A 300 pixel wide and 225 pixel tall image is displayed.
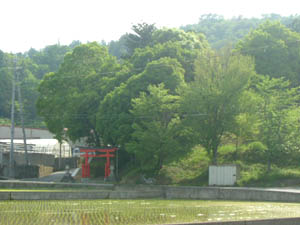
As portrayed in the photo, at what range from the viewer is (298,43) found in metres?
51.3

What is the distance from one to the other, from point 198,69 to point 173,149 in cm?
653

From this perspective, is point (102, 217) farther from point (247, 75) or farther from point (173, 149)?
point (247, 75)

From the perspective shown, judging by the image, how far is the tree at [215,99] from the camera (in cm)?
3481

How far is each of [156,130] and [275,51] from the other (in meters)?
20.3

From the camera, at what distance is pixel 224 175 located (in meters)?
32.5

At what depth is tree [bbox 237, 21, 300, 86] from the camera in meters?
48.8

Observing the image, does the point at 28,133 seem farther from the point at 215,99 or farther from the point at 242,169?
the point at 242,169

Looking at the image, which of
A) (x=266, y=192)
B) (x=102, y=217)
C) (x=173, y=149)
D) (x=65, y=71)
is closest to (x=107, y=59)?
(x=65, y=71)

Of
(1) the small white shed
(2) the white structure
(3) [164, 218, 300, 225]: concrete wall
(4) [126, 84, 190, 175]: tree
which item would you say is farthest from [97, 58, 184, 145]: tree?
(3) [164, 218, 300, 225]: concrete wall

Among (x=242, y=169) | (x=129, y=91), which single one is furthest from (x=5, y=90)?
(x=242, y=169)

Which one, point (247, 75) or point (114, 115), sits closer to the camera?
point (247, 75)

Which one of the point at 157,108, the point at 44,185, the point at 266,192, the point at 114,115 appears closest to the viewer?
the point at 266,192

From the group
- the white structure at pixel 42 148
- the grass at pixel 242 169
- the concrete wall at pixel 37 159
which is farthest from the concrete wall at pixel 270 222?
the concrete wall at pixel 37 159

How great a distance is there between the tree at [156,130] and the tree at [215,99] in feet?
4.47
